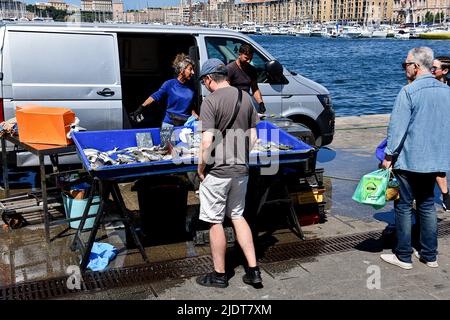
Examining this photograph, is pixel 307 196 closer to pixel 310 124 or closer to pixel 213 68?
pixel 213 68

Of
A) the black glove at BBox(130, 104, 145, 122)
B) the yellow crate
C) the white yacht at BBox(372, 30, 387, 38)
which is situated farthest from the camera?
the white yacht at BBox(372, 30, 387, 38)

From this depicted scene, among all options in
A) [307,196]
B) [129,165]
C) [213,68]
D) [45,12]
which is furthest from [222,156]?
[45,12]

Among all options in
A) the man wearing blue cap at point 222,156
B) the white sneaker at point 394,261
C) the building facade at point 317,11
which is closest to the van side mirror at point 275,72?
the man wearing blue cap at point 222,156

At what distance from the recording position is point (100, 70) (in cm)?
693

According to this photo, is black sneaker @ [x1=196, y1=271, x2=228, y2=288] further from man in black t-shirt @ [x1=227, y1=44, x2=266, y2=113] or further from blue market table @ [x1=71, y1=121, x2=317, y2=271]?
man in black t-shirt @ [x1=227, y1=44, x2=266, y2=113]

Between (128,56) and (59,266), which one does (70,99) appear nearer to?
(128,56)

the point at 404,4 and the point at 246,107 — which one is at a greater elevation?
the point at 404,4

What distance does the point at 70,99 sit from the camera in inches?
268

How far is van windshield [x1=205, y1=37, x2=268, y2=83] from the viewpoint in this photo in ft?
25.0

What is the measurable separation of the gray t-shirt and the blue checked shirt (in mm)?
1416

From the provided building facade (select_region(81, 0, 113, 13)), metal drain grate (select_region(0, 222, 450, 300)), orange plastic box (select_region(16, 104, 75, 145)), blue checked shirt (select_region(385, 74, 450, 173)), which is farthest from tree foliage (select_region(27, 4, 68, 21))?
blue checked shirt (select_region(385, 74, 450, 173))
